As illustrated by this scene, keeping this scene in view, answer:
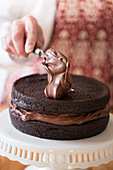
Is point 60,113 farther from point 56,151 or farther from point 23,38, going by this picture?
point 23,38

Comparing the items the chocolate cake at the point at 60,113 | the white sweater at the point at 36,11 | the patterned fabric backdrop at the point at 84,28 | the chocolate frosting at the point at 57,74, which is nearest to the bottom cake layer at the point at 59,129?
the chocolate cake at the point at 60,113

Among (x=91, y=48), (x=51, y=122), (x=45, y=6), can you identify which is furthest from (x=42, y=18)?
(x=51, y=122)

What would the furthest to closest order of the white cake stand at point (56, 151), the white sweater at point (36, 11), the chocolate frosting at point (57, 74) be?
the white sweater at point (36, 11)
the chocolate frosting at point (57, 74)
the white cake stand at point (56, 151)

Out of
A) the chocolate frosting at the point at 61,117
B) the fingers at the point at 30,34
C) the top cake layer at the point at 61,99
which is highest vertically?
the fingers at the point at 30,34

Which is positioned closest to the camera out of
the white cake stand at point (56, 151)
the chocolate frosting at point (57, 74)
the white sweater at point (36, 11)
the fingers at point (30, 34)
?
the white cake stand at point (56, 151)

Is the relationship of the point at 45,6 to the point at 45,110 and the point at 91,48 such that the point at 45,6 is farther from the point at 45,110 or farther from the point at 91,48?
the point at 45,110

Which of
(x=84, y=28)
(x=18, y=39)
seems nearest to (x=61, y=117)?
(x=18, y=39)

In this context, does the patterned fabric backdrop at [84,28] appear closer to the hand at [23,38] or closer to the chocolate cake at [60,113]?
the hand at [23,38]
